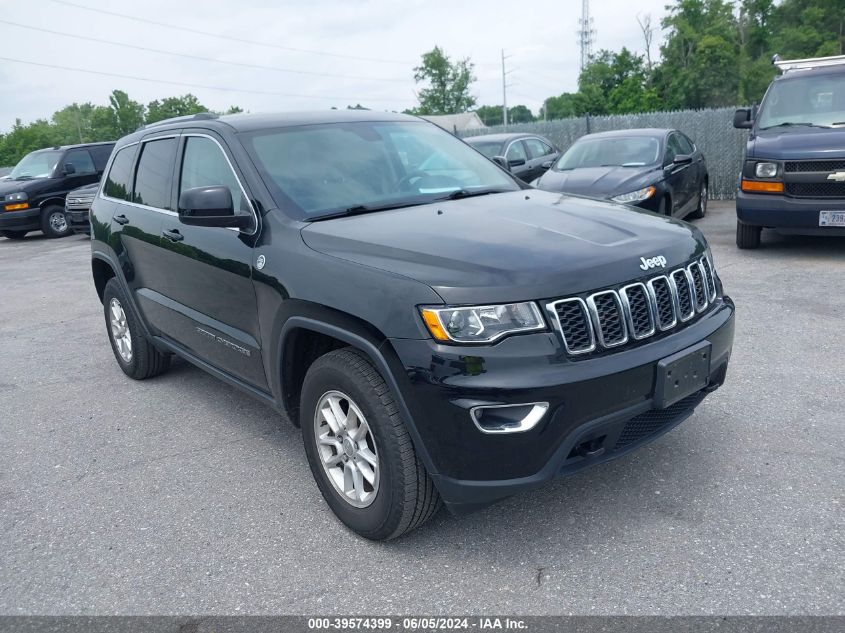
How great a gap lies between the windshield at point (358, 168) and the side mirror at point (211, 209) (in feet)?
0.69

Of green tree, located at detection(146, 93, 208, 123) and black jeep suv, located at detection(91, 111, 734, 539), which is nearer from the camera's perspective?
black jeep suv, located at detection(91, 111, 734, 539)

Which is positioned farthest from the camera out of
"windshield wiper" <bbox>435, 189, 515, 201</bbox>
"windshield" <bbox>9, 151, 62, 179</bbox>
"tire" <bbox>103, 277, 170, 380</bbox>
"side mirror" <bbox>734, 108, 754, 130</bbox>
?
"windshield" <bbox>9, 151, 62, 179</bbox>

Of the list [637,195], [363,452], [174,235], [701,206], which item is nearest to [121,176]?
[174,235]

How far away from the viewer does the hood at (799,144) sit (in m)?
7.44

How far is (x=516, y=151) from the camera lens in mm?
13305

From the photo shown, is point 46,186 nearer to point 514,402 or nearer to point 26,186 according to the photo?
point 26,186

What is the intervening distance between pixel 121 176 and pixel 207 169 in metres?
1.60

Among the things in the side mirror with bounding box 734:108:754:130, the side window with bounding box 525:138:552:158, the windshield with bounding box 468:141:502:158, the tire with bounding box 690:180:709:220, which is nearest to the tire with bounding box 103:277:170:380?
the side mirror with bounding box 734:108:754:130

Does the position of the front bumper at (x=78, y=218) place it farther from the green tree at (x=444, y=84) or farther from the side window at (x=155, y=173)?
the green tree at (x=444, y=84)

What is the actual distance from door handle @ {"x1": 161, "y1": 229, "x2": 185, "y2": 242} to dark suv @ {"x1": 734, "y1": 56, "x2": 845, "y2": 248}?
627 cm

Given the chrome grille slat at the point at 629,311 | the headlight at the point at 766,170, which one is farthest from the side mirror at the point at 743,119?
the chrome grille slat at the point at 629,311

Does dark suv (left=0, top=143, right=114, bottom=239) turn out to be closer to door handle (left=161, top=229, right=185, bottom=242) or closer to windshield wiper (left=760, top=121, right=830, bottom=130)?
door handle (left=161, top=229, right=185, bottom=242)

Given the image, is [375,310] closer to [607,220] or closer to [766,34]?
[607,220]

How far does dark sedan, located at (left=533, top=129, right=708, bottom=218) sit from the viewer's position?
922 cm
